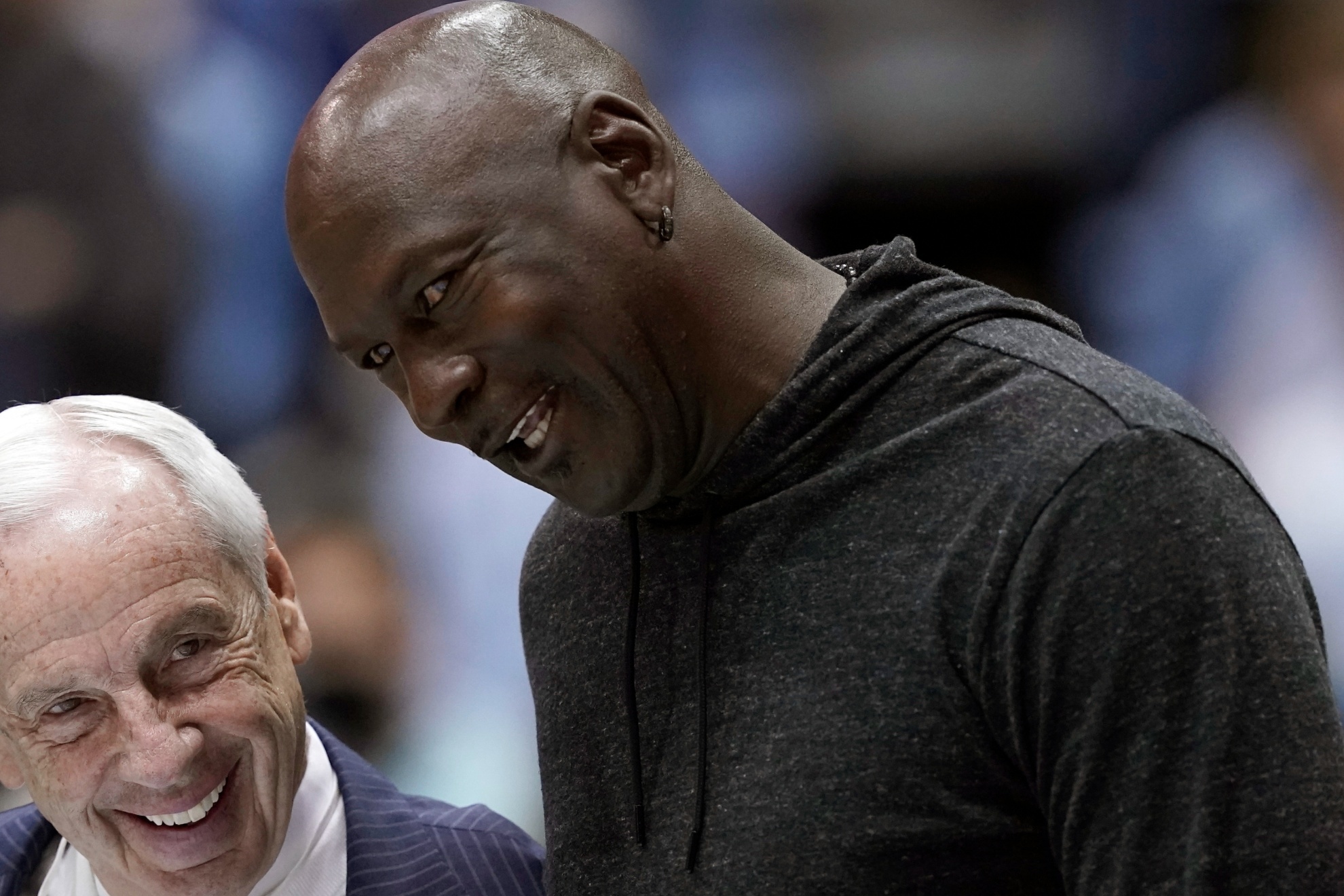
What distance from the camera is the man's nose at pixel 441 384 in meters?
1.23

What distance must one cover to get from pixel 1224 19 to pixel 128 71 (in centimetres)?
218

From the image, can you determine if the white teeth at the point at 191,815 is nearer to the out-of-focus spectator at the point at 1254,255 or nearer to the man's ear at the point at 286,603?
the man's ear at the point at 286,603

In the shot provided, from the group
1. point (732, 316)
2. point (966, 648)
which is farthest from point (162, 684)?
point (966, 648)

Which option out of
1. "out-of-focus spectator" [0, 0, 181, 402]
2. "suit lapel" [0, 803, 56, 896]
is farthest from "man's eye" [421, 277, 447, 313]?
"out-of-focus spectator" [0, 0, 181, 402]

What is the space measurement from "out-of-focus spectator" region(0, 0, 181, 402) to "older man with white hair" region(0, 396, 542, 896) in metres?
1.44

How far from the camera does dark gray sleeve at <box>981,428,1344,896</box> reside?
104cm

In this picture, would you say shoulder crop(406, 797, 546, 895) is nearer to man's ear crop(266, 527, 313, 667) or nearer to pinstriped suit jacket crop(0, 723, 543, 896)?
pinstriped suit jacket crop(0, 723, 543, 896)

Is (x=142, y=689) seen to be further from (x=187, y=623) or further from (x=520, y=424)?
(x=520, y=424)

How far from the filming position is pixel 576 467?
1.28m

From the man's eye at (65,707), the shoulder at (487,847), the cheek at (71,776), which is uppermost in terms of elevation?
the man's eye at (65,707)

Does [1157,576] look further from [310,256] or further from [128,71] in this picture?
[128,71]

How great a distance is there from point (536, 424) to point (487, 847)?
2.35 feet

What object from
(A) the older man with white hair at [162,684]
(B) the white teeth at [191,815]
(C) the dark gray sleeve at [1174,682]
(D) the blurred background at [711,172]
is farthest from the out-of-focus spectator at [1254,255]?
(B) the white teeth at [191,815]

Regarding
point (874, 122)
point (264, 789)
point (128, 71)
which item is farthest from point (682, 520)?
point (128, 71)
